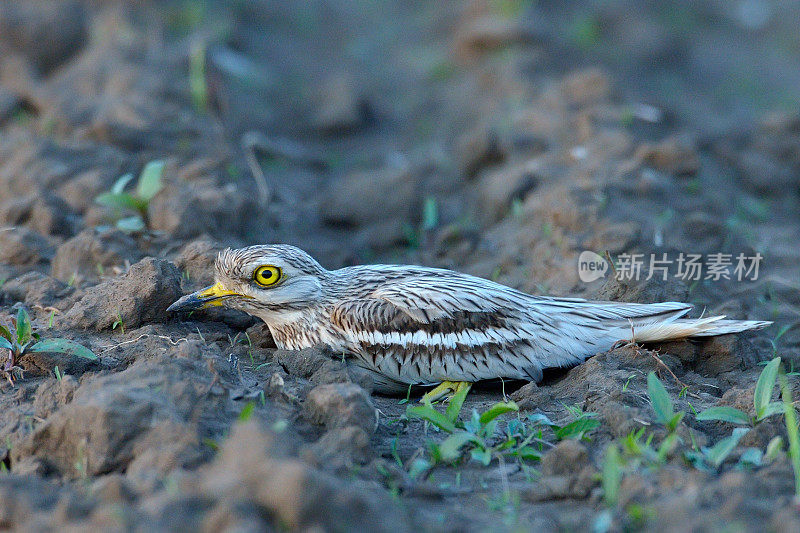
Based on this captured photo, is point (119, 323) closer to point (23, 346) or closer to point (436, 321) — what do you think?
point (23, 346)

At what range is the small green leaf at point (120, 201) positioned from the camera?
18.2ft

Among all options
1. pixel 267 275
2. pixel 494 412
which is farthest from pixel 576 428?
pixel 267 275

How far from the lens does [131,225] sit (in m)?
5.49

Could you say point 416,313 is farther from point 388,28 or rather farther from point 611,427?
point 388,28

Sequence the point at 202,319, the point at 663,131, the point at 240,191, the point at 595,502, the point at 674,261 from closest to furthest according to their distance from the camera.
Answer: the point at 595,502 → the point at 202,319 → the point at 674,261 → the point at 240,191 → the point at 663,131

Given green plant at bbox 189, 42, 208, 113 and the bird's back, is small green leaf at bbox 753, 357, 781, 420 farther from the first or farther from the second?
green plant at bbox 189, 42, 208, 113

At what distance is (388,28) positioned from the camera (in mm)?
10797

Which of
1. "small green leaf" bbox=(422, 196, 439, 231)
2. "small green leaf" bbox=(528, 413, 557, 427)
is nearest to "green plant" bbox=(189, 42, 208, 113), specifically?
"small green leaf" bbox=(422, 196, 439, 231)

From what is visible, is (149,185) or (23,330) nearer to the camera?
(23,330)

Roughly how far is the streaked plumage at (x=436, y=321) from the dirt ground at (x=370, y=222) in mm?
164

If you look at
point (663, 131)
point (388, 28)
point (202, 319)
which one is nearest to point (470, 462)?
point (202, 319)

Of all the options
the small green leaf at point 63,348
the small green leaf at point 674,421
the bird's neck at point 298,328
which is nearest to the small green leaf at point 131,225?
the bird's neck at point 298,328

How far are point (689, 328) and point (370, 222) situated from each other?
299cm

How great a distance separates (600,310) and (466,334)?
0.74m
